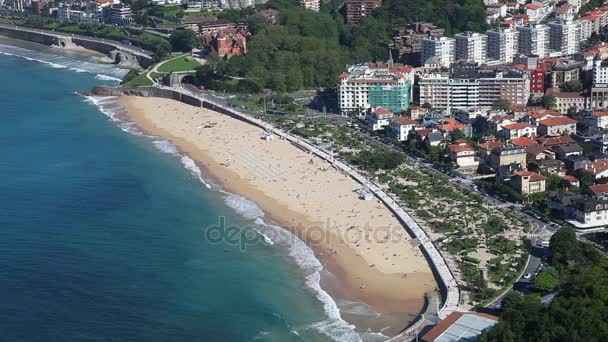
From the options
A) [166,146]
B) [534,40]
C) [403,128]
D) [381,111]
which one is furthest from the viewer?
[534,40]

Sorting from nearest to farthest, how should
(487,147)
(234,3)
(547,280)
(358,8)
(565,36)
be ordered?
1. (547,280)
2. (487,147)
3. (565,36)
4. (358,8)
5. (234,3)

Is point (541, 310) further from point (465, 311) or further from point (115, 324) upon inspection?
point (115, 324)

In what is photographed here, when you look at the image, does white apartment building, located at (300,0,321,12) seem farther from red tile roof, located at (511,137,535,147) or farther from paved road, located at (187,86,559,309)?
red tile roof, located at (511,137,535,147)

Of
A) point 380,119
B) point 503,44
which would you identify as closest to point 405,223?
point 380,119

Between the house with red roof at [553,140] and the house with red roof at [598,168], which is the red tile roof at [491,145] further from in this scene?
the house with red roof at [598,168]

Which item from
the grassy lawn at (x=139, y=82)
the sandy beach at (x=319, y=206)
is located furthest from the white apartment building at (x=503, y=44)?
the grassy lawn at (x=139, y=82)

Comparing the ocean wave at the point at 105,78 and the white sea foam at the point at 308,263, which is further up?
the ocean wave at the point at 105,78

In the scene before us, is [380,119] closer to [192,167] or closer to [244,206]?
[192,167]
